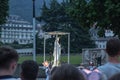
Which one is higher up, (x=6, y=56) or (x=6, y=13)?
(x=6, y=13)

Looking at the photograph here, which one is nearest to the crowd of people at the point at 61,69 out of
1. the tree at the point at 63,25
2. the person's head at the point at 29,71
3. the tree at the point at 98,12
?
the person's head at the point at 29,71

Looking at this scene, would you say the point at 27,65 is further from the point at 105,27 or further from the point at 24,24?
the point at 24,24

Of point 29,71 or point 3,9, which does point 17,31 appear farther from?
point 29,71

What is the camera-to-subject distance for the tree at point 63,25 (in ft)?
253

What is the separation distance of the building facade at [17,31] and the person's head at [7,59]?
151295mm

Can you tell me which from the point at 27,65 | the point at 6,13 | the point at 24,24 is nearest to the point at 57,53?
the point at 6,13

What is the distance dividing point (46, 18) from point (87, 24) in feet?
164

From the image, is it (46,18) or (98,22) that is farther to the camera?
(46,18)

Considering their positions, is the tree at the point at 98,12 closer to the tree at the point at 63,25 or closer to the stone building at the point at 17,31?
the tree at the point at 63,25

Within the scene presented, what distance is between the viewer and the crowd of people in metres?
4.20

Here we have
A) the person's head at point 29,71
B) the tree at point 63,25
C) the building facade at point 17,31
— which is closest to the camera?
the person's head at point 29,71

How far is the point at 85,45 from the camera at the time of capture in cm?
7912

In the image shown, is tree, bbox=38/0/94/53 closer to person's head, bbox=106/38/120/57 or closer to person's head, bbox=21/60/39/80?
person's head, bbox=106/38/120/57

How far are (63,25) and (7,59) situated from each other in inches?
2929
